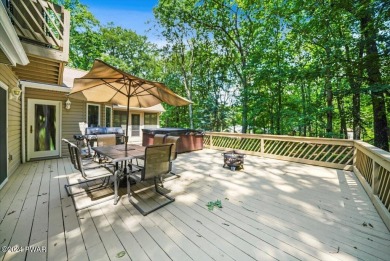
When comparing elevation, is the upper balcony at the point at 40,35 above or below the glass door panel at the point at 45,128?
above

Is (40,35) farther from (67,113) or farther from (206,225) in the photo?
(206,225)

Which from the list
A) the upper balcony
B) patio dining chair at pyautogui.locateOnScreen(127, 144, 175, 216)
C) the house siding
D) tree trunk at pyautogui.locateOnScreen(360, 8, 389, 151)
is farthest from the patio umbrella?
tree trunk at pyautogui.locateOnScreen(360, 8, 389, 151)

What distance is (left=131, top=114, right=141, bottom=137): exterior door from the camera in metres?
12.2

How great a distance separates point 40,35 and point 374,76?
27.1ft

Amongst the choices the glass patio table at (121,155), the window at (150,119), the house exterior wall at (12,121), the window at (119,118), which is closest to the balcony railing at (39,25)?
the house exterior wall at (12,121)

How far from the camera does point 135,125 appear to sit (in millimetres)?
12414

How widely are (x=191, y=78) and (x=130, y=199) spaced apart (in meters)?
11.9

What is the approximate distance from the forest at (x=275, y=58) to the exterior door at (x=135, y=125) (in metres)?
3.75

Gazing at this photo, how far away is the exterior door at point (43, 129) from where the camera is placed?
228 inches

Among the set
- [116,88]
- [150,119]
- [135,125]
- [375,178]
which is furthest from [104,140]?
[150,119]

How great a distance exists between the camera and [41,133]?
609 centimetres

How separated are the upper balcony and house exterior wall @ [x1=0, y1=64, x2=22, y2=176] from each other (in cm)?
48

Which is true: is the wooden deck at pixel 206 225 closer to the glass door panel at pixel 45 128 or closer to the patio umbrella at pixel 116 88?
the patio umbrella at pixel 116 88

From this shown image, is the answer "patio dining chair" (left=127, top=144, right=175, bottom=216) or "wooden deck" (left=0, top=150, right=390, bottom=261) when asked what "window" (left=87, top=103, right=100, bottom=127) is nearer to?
"wooden deck" (left=0, top=150, right=390, bottom=261)
